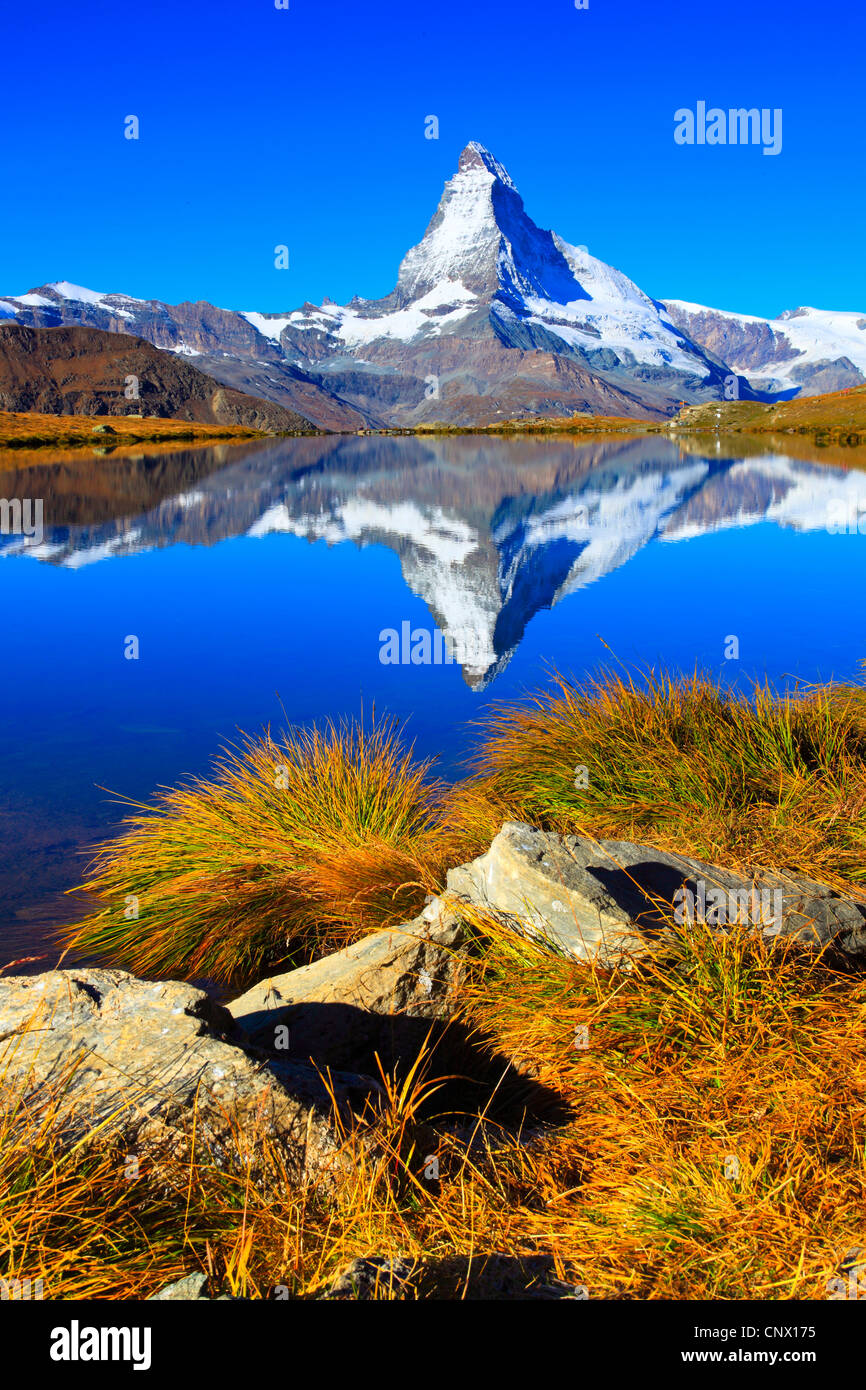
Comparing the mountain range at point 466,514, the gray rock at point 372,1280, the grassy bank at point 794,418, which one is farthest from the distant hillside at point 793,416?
the gray rock at point 372,1280

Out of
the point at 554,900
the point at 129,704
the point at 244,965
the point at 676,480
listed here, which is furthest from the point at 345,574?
the point at 676,480

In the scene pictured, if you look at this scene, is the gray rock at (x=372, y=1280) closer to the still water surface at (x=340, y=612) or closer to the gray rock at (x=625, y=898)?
the gray rock at (x=625, y=898)

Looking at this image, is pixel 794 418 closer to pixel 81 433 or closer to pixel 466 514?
pixel 81 433

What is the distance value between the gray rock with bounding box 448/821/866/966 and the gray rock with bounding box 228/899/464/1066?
0.38 meters

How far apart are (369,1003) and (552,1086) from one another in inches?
38.9

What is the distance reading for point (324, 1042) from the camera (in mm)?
4066

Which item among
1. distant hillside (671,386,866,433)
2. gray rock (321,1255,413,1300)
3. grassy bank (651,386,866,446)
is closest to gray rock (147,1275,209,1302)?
gray rock (321,1255,413,1300)

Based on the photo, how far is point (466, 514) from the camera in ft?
111

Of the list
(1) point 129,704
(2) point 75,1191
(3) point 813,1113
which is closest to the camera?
(2) point 75,1191

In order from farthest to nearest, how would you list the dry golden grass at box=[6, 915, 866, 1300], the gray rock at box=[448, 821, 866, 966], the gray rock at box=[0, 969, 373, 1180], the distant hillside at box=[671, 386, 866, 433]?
1. the distant hillside at box=[671, 386, 866, 433]
2. the gray rock at box=[448, 821, 866, 966]
3. the gray rock at box=[0, 969, 373, 1180]
4. the dry golden grass at box=[6, 915, 866, 1300]

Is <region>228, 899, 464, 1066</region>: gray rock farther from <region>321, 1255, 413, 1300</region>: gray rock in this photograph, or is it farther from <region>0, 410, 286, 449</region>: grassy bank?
<region>0, 410, 286, 449</region>: grassy bank

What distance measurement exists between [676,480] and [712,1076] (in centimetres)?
4837

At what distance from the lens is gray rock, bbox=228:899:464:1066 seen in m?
4.07

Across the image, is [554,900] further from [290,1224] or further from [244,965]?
[244,965]
